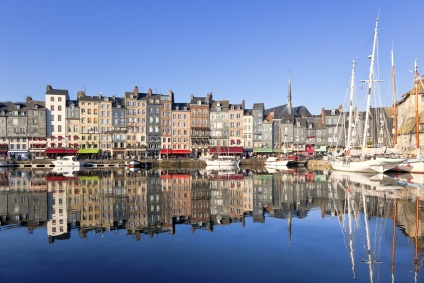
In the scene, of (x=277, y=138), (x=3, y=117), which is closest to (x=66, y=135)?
(x=3, y=117)

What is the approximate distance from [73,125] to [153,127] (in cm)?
1878

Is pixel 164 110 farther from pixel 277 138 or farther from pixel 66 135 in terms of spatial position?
pixel 277 138

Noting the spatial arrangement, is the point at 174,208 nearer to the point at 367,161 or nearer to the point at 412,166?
the point at 367,161

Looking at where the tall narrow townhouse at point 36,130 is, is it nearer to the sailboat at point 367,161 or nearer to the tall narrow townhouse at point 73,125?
the tall narrow townhouse at point 73,125

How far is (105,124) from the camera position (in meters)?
83.3

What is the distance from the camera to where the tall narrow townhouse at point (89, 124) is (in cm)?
8250

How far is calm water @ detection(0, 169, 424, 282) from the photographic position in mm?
10094

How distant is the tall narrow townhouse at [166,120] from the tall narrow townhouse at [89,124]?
15237mm

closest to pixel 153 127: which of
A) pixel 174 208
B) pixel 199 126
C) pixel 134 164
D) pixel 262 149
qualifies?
pixel 199 126

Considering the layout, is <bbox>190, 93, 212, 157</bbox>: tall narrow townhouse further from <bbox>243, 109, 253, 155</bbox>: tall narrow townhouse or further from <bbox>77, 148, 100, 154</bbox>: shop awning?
<bbox>77, 148, 100, 154</bbox>: shop awning

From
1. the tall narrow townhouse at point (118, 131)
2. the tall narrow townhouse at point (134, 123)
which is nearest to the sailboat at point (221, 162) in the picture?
the tall narrow townhouse at point (134, 123)

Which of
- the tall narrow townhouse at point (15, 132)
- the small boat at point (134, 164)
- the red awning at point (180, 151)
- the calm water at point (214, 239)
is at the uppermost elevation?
the tall narrow townhouse at point (15, 132)

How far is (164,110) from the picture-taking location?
8531cm

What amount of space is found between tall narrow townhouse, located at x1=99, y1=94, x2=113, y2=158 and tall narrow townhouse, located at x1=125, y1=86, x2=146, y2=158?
4160mm
